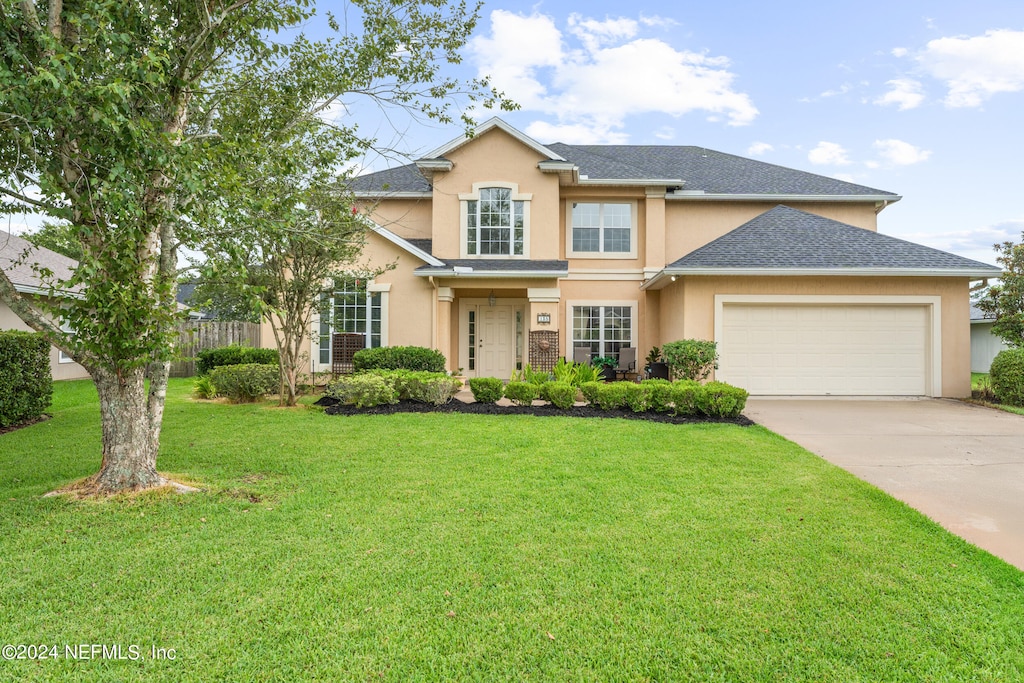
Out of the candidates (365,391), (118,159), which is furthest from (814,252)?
(118,159)

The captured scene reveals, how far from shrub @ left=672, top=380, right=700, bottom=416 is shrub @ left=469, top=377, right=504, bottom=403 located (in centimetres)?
327

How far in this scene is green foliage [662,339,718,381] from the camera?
11.1 m

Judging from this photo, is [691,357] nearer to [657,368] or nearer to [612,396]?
[657,368]

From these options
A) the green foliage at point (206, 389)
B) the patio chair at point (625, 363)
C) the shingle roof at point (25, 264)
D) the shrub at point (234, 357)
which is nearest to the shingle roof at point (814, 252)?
the patio chair at point (625, 363)

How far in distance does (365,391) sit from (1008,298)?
68.7 feet

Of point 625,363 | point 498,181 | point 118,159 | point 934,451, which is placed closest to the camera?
point 118,159

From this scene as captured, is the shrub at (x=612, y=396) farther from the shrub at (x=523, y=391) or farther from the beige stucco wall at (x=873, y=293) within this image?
the beige stucco wall at (x=873, y=293)

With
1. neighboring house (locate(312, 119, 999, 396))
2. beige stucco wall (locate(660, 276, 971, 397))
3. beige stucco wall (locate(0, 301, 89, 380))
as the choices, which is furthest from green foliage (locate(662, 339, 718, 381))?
beige stucco wall (locate(0, 301, 89, 380))

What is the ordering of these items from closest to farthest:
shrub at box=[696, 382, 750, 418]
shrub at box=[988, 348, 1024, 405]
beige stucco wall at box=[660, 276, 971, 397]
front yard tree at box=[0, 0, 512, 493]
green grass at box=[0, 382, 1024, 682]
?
green grass at box=[0, 382, 1024, 682], front yard tree at box=[0, 0, 512, 493], shrub at box=[696, 382, 750, 418], shrub at box=[988, 348, 1024, 405], beige stucco wall at box=[660, 276, 971, 397]

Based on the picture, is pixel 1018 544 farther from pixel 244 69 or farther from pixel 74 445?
pixel 74 445

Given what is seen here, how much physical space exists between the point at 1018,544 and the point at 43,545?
23.9ft

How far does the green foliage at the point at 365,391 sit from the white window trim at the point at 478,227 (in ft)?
18.9

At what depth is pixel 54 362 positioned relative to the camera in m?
15.1

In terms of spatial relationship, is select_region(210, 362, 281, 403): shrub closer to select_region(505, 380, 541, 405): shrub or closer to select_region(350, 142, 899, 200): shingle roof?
select_region(505, 380, 541, 405): shrub
